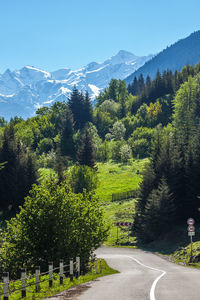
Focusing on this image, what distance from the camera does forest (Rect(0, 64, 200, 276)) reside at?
2461 centimetres

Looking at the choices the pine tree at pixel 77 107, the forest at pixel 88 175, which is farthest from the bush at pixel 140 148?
the pine tree at pixel 77 107

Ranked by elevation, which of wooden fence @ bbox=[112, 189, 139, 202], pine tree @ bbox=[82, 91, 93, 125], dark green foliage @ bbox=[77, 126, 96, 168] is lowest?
wooden fence @ bbox=[112, 189, 139, 202]

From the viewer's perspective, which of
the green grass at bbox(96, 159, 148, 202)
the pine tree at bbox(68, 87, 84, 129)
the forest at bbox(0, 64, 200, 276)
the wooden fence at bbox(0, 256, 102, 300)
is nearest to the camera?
the wooden fence at bbox(0, 256, 102, 300)

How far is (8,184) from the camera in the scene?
70500 millimetres

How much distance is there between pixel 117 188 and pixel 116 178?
8893 mm

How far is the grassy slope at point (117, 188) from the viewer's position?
59.3 m

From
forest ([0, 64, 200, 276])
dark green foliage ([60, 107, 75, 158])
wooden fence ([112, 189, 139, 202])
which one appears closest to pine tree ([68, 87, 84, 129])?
forest ([0, 64, 200, 276])

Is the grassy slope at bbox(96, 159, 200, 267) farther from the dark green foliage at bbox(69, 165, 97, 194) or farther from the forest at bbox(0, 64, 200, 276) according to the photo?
the dark green foliage at bbox(69, 165, 97, 194)

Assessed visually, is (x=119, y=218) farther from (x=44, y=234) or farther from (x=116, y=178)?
(x=44, y=234)

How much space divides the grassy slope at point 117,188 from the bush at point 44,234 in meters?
19.2

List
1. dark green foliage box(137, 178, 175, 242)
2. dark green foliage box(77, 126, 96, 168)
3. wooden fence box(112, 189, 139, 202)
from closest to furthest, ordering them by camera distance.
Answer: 1. dark green foliage box(137, 178, 175, 242)
2. wooden fence box(112, 189, 139, 202)
3. dark green foliage box(77, 126, 96, 168)

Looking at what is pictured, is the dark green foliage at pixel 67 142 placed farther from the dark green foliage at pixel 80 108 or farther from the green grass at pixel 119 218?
the green grass at pixel 119 218

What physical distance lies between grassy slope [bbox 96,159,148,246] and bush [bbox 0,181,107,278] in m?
19.2

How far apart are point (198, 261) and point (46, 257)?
52.4 feet
